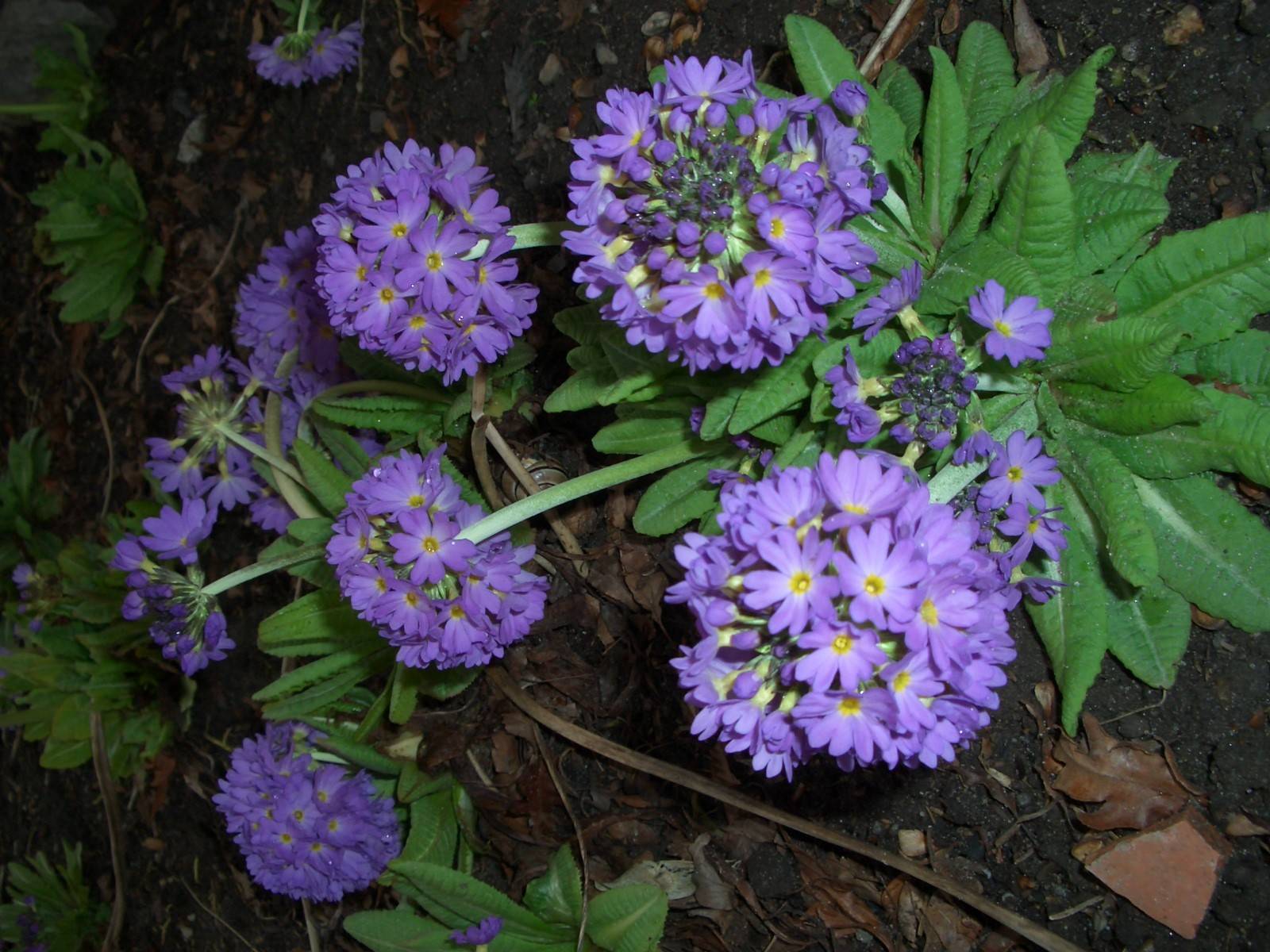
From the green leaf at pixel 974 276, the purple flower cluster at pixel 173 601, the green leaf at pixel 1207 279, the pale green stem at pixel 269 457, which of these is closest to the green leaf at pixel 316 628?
the purple flower cluster at pixel 173 601

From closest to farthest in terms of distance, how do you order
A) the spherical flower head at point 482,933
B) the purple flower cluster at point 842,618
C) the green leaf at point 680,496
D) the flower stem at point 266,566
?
1. the purple flower cluster at point 842,618
2. the green leaf at point 680,496
3. the flower stem at point 266,566
4. the spherical flower head at point 482,933

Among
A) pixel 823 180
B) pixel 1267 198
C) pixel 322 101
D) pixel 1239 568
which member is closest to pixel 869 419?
pixel 823 180

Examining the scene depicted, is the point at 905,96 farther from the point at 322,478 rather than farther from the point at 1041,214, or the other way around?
the point at 322,478

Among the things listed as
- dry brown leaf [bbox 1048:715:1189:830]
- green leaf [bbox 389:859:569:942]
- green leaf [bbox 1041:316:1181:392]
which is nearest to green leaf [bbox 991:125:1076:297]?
green leaf [bbox 1041:316:1181:392]

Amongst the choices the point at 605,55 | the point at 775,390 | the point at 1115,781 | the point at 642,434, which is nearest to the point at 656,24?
the point at 605,55

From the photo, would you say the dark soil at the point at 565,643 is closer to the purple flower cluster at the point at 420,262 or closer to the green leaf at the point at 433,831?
the green leaf at the point at 433,831

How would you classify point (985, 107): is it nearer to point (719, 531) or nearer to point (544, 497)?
point (719, 531)

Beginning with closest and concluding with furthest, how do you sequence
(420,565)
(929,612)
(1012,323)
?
(929,612)
(1012,323)
(420,565)
